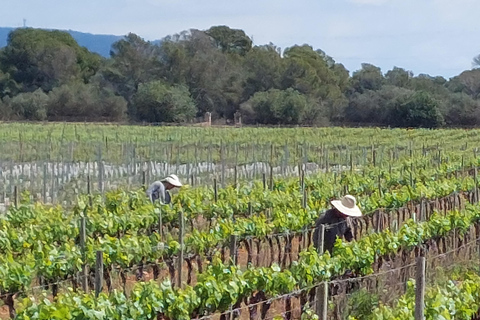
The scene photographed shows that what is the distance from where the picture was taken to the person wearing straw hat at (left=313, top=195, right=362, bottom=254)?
854cm

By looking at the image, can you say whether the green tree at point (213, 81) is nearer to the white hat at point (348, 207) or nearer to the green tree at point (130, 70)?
the green tree at point (130, 70)

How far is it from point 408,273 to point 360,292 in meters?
1.61

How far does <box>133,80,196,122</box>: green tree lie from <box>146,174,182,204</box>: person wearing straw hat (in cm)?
4095

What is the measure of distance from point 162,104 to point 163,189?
41572 mm

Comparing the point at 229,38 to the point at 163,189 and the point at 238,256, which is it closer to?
the point at 163,189

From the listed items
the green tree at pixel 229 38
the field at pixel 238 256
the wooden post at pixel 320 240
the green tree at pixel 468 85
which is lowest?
the field at pixel 238 256

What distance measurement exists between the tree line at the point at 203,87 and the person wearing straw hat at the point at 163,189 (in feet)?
134

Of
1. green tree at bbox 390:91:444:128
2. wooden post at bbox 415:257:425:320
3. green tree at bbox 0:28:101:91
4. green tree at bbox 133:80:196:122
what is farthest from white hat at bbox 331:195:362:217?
green tree at bbox 0:28:101:91

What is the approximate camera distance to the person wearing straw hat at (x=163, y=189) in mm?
11164

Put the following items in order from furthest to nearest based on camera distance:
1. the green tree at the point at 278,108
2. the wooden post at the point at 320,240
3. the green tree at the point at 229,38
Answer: the green tree at the point at 229,38 → the green tree at the point at 278,108 → the wooden post at the point at 320,240

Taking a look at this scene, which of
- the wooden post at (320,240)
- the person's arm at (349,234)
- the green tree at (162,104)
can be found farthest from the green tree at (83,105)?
the wooden post at (320,240)

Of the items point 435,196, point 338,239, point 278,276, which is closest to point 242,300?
point 278,276

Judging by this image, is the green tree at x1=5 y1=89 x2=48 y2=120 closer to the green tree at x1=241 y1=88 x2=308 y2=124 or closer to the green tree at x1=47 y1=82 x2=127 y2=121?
the green tree at x1=47 y1=82 x2=127 y2=121

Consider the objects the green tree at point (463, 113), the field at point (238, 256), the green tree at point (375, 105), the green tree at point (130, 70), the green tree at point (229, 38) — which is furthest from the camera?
the green tree at point (229, 38)
